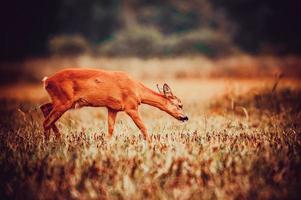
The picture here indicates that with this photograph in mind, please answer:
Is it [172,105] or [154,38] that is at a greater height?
[154,38]

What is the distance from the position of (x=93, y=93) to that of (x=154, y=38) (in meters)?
41.3

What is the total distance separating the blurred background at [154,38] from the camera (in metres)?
31.8

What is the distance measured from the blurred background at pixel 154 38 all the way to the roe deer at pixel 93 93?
16.5 metres

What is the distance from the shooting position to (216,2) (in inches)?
2324

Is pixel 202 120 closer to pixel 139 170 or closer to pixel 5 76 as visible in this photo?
pixel 139 170

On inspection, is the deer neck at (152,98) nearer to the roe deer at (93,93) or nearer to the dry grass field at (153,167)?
the roe deer at (93,93)

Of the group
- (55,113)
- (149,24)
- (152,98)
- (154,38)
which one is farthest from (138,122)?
Result: (149,24)

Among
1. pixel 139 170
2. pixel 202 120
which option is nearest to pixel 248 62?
pixel 202 120

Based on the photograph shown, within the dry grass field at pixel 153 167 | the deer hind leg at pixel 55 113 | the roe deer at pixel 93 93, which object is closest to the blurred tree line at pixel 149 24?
the roe deer at pixel 93 93

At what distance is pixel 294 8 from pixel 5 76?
2708 centimetres

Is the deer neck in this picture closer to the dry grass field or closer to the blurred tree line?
the dry grass field

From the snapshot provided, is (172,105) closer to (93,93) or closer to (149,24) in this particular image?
(93,93)

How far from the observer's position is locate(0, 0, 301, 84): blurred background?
3180 centimetres

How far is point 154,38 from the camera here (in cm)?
4969
